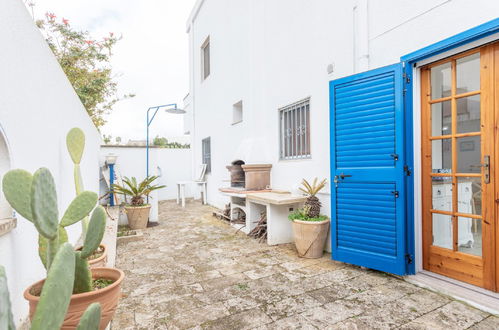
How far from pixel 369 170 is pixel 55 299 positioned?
2.78 m

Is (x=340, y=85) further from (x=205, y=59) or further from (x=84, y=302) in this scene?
(x=205, y=59)

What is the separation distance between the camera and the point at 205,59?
8281mm

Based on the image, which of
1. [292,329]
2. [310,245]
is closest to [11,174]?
[292,329]

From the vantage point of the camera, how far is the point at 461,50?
2.24m

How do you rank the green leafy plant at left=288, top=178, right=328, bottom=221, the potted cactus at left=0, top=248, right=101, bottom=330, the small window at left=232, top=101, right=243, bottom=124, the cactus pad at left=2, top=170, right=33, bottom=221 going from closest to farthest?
the potted cactus at left=0, top=248, right=101, bottom=330, the cactus pad at left=2, top=170, right=33, bottom=221, the green leafy plant at left=288, top=178, right=328, bottom=221, the small window at left=232, top=101, right=243, bottom=124

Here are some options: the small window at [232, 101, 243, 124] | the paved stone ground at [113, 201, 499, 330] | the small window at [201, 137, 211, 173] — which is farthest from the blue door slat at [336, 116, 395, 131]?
the small window at [201, 137, 211, 173]

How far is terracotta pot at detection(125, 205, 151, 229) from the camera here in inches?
189

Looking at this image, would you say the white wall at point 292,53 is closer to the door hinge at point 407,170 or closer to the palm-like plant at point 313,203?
the palm-like plant at point 313,203

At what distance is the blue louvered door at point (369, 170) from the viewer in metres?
2.58

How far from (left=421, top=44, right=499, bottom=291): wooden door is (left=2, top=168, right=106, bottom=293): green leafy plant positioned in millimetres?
2938

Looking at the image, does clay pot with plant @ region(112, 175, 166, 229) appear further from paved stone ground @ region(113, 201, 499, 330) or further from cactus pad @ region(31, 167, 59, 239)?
cactus pad @ region(31, 167, 59, 239)

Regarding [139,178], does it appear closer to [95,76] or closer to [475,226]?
[95,76]

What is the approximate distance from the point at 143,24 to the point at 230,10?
2.88 meters

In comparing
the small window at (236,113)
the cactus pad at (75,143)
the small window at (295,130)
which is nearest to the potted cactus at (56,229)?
the cactus pad at (75,143)
